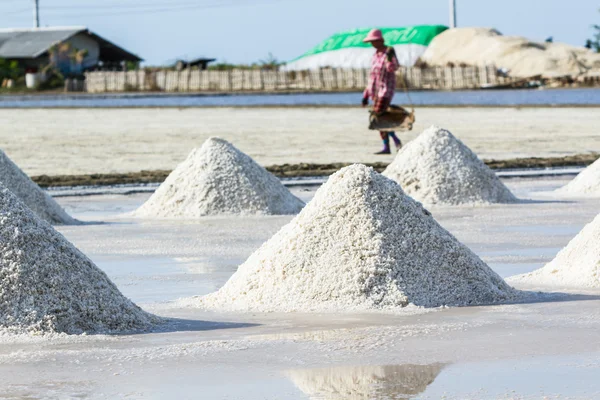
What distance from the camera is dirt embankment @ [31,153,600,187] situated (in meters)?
19.3

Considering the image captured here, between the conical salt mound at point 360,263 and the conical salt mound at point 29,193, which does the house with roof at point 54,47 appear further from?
the conical salt mound at point 360,263

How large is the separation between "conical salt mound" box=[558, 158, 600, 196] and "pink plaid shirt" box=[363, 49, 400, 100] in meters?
5.31

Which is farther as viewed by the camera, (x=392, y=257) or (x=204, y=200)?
(x=204, y=200)

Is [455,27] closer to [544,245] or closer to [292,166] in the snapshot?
[292,166]

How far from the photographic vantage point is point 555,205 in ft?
50.6

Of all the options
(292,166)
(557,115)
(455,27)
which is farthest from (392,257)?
(455,27)

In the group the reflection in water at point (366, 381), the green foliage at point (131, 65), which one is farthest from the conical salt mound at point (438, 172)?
the green foliage at point (131, 65)

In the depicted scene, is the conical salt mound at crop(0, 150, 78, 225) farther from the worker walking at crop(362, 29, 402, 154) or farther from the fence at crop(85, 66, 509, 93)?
the fence at crop(85, 66, 509, 93)

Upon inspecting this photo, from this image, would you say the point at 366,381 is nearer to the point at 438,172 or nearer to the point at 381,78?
the point at 438,172

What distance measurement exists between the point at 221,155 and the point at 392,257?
21.5 feet

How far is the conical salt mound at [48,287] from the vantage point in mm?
7086

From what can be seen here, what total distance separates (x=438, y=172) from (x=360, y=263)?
24.5 feet

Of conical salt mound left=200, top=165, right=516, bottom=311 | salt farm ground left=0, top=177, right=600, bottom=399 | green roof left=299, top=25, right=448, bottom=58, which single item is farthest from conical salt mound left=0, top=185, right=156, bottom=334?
green roof left=299, top=25, right=448, bottom=58

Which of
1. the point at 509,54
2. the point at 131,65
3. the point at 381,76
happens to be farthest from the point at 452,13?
the point at 381,76
